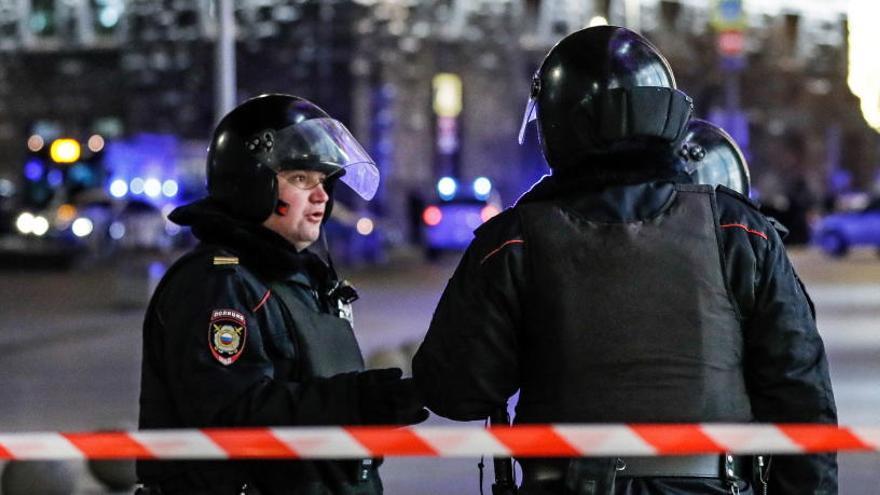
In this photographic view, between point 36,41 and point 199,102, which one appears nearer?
point 199,102

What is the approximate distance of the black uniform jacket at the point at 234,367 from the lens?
158 inches

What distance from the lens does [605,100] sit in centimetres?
363

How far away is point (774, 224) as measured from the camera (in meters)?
4.02

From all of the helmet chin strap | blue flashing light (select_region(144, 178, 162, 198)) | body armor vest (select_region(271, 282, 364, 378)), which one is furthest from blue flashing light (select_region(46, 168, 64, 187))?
body armor vest (select_region(271, 282, 364, 378))

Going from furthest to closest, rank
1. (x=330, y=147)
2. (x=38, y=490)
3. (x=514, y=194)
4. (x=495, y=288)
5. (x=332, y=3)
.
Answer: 1. (x=514, y=194)
2. (x=332, y=3)
3. (x=38, y=490)
4. (x=330, y=147)
5. (x=495, y=288)

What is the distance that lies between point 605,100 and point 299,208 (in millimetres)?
1084

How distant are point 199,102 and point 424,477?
129 feet

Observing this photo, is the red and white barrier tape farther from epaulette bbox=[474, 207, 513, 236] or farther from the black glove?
epaulette bbox=[474, 207, 513, 236]

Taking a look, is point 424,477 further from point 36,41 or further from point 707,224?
point 36,41

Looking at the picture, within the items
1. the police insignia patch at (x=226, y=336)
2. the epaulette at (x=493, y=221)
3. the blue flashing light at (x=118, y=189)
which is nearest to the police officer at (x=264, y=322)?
the police insignia patch at (x=226, y=336)

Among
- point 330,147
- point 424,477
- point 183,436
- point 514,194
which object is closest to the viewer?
point 183,436

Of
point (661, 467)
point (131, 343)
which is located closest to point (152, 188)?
point (131, 343)

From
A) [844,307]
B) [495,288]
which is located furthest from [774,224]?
[844,307]

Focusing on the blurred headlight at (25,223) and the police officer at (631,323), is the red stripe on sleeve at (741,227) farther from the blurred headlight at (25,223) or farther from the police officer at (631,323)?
the blurred headlight at (25,223)
